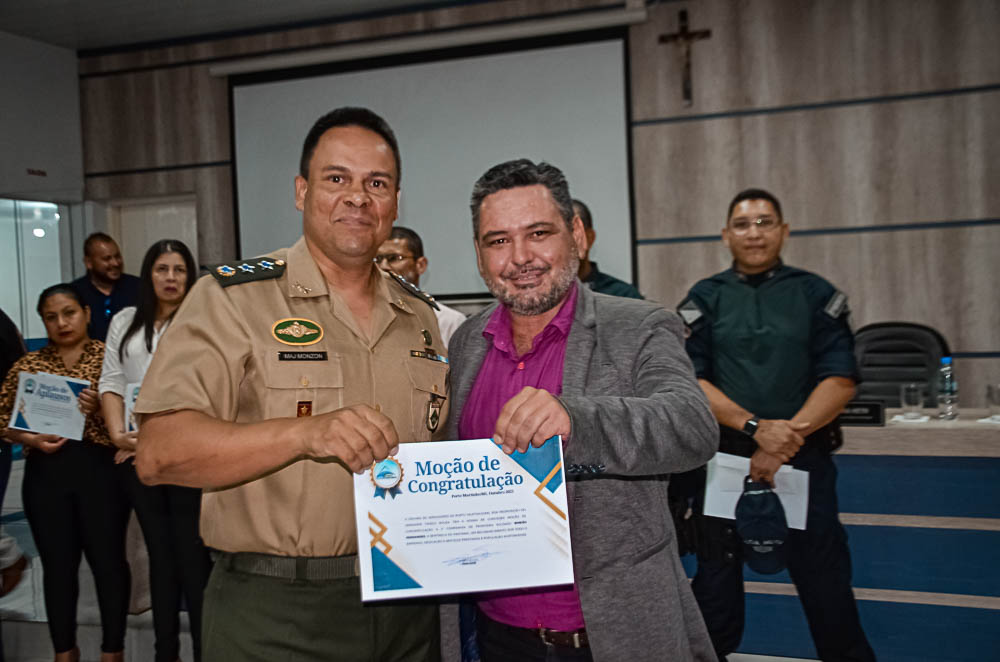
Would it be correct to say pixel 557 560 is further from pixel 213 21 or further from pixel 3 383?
pixel 213 21

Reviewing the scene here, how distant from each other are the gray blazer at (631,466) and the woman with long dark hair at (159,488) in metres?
1.92

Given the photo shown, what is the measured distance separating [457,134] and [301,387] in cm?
464

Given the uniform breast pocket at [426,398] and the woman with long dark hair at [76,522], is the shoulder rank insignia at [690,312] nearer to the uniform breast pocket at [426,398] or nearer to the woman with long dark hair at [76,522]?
the uniform breast pocket at [426,398]

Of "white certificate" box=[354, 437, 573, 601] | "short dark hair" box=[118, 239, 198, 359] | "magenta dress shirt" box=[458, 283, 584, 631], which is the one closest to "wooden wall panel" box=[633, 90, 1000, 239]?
"short dark hair" box=[118, 239, 198, 359]

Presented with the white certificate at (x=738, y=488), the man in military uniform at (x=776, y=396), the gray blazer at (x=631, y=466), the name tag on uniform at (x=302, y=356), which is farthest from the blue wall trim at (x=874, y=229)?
the name tag on uniform at (x=302, y=356)

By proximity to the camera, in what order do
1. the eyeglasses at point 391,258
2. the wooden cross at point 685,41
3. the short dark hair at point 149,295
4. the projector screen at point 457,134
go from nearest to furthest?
the short dark hair at point 149,295
the eyeglasses at point 391,258
the wooden cross at point 685,41
the projector screen at point 457,134

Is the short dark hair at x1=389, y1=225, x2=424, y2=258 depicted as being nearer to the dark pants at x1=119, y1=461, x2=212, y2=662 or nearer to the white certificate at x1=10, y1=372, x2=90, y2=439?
the dark pants at x1=119, y1=461, x2=212, y2=662

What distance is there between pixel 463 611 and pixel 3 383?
2.61 meters

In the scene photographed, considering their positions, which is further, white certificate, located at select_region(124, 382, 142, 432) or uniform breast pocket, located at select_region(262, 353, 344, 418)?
white certificate, located at select_region(124, 382, 142, 432)

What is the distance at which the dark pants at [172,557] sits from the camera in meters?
2.72

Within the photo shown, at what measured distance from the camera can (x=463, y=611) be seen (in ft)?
4.91

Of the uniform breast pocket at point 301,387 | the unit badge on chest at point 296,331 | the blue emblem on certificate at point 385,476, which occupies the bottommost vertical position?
the blue emblem on certificate at point 385,476

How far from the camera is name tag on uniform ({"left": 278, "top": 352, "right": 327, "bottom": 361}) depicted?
1365mm

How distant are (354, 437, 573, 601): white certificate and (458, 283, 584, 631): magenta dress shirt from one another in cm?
20
